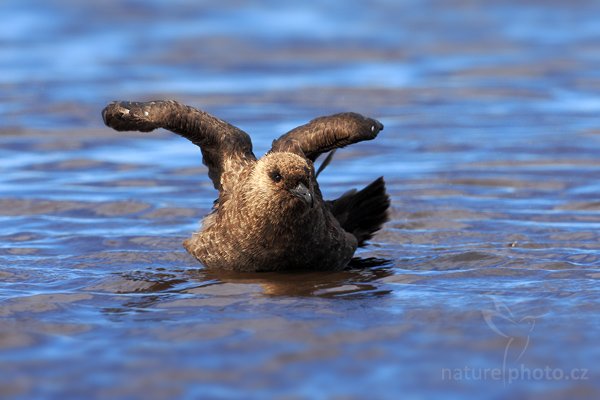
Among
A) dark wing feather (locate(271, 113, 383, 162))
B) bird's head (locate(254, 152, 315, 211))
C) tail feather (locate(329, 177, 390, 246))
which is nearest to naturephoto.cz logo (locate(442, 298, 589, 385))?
bird's head (locate(254, 152, 315, 211))

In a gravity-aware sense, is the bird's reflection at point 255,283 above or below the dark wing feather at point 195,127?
below

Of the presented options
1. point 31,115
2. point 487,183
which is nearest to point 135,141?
point 31,115

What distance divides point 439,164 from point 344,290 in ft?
12.8

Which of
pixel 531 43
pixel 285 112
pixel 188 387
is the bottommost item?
pixel 188 387

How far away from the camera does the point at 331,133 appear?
8055mm

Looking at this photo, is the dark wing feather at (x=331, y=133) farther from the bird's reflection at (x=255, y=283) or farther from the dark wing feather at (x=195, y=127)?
the bird's reflection at (x=255, y=283)

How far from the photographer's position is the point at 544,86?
563 inches

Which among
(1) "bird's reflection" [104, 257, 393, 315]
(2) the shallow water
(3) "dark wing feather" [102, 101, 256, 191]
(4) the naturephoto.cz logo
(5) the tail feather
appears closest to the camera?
(4) the naturephoto.cz logo

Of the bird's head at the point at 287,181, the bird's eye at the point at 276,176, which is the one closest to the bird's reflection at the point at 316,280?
the bird's head at the point at 287,181

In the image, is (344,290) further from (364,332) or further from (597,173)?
(597,173)

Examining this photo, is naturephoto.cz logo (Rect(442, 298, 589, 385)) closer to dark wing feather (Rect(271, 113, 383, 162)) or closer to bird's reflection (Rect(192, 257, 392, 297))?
bird's reflection (Rect(192, 257, 392, 297))

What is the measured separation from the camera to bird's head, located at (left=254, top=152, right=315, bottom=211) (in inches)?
287

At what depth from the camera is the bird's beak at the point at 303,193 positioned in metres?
7.21

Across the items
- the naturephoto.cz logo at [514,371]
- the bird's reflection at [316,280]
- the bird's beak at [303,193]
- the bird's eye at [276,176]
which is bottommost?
the naturephoto.cz logo at [514,371]
